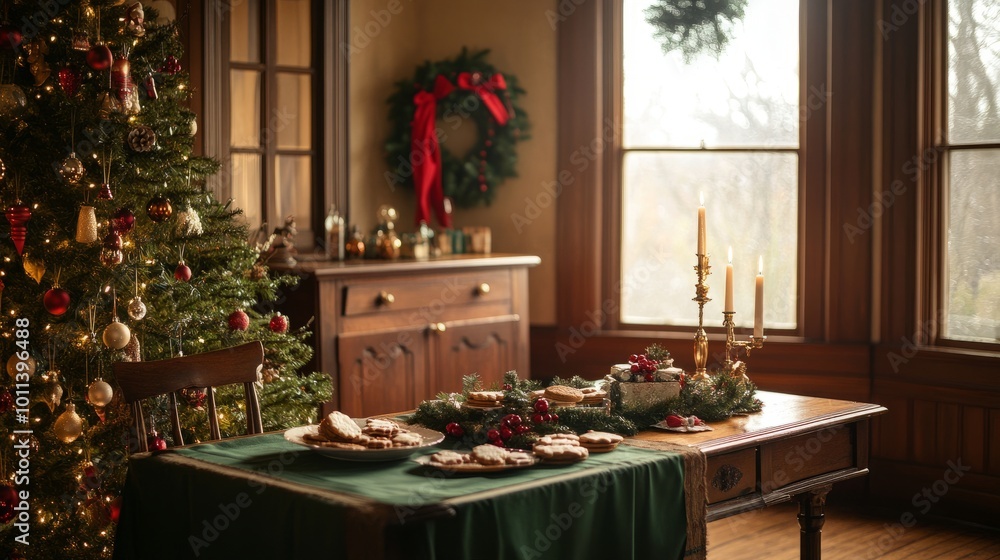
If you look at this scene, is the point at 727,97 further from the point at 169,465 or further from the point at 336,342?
the point at 169,465

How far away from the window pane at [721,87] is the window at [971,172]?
2.20ft

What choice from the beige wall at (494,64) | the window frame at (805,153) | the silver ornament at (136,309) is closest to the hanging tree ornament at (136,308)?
the silver ornament at (136,309)

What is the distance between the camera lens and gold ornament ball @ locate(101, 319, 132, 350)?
125 inches

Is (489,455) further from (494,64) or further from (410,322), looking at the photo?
(494,64)

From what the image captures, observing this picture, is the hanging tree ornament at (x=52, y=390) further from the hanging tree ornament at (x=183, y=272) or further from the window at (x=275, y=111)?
the window at (x=275, y=111)

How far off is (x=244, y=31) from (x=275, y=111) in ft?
1.22

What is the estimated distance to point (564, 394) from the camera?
2.80m

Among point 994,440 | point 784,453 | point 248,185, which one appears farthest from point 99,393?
point 994,440

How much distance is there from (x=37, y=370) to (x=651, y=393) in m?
1.87

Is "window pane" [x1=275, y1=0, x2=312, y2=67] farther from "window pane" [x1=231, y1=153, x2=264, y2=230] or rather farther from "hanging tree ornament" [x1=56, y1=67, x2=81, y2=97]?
"hanging tree ornament" [x1=56, y1=67, x2=81, y2=97]

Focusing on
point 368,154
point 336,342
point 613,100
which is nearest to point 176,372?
point 336,342

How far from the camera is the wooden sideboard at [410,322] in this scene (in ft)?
13.9

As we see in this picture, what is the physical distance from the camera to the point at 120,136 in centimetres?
330

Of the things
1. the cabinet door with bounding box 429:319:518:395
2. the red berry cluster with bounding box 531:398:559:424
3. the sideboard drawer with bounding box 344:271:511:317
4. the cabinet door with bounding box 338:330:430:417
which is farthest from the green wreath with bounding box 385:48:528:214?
the red berry cluster with bounding box 531:398:559:424
